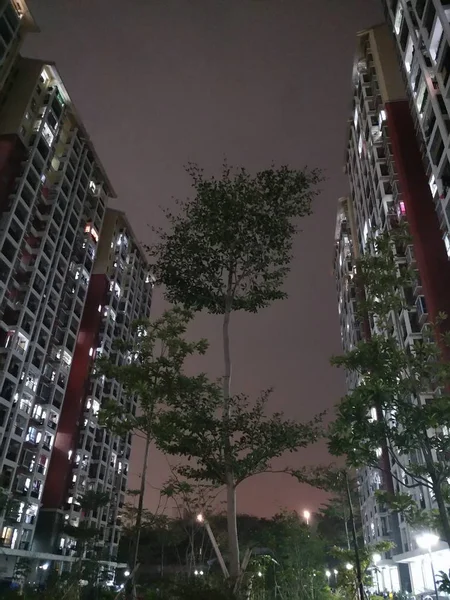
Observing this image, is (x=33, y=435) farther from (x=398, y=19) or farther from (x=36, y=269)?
(x=398, y=19)

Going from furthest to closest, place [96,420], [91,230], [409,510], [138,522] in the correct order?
[91,230], [96,420], [138,522], [409,510]

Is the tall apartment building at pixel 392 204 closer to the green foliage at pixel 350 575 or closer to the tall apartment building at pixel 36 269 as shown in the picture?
the green foliage at pixel 350 575

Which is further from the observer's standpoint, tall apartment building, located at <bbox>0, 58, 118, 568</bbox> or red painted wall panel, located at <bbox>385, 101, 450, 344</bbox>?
tall apartment building, located at <bbox>0, 58, 118, 568</bbox>

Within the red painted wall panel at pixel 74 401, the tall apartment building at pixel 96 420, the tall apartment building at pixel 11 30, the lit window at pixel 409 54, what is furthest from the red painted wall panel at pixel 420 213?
the red painted wall panel at pixel 74 401

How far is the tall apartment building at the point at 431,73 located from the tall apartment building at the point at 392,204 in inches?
95.6

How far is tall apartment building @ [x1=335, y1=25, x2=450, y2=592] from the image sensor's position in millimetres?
35906

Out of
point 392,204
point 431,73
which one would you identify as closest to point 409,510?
point 431,73

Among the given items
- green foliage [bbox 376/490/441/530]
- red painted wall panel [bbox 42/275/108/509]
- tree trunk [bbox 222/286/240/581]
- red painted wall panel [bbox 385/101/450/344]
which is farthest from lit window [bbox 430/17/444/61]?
Result: red painted wall panel [bbox 42/275/108/509]

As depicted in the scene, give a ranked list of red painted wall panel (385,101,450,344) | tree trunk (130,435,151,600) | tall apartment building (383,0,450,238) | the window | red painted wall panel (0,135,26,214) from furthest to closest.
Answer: the window, red painted wall panel (0,135,26,214), red painted wall panel (385,101,450,344), tall apartment building (383,0,450,238), tree trunk (130,435,151,600)

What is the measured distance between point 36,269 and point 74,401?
17080 mm

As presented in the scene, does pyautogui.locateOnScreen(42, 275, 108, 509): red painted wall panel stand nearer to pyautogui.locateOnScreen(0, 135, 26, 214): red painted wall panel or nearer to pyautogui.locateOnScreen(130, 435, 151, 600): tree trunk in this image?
pyautogui.locateOnScreen(0, 135, 26, 214): red painted wall panel

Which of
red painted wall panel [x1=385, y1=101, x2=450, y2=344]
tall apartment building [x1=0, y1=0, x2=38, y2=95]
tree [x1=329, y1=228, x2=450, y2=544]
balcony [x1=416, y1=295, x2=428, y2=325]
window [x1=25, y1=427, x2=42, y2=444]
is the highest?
tall apartment building [x1=0, y1=0, x2=38, y2=95]

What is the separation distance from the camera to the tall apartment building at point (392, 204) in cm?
3591

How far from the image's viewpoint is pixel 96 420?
202 ft
